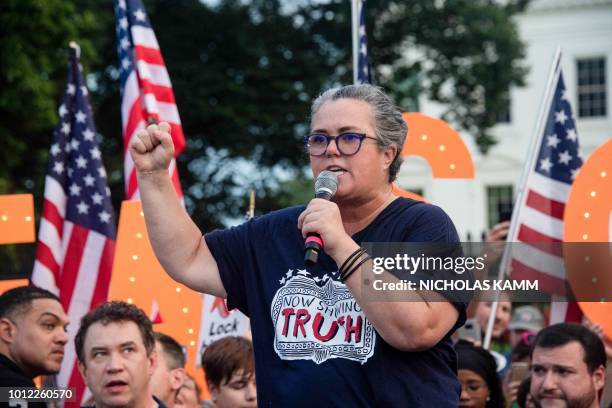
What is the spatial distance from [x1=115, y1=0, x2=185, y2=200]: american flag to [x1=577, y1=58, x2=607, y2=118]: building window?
34384mm

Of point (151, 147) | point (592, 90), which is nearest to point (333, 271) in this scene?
point (151, 147)

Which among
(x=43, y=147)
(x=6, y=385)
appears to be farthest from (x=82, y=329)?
(x=43, y=147)

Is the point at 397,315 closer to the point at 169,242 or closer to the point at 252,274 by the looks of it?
the point at 252,274

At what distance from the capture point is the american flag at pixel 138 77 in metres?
7.39

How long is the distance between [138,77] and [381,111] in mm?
4403

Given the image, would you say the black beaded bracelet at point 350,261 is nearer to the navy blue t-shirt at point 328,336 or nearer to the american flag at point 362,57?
the navy blue t-shirt at point 328,336

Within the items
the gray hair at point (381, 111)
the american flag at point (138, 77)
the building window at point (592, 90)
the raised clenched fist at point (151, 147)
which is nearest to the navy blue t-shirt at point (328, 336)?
the gray hair at point (381, 111)

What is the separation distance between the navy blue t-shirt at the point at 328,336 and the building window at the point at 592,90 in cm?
3808

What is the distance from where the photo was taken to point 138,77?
7656 mm

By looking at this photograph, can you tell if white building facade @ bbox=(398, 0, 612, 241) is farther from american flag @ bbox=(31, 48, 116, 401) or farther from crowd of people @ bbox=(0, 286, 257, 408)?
crowd of people @ bbox=(0, 286, 257, 408)

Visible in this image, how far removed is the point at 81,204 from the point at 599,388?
149 inches

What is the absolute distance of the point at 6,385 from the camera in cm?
496

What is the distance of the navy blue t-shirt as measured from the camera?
3256 mm

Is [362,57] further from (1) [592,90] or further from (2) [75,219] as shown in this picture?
(1) [592,90]
